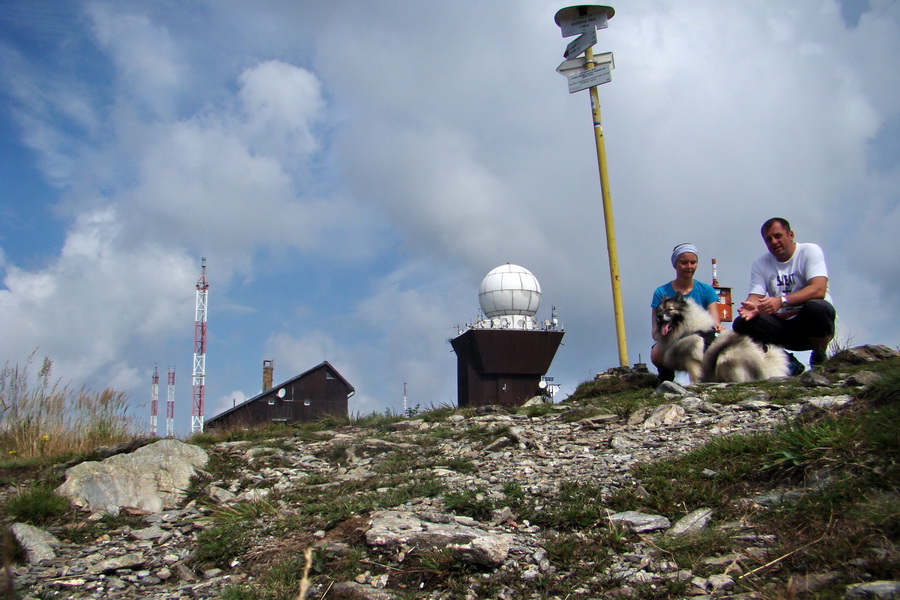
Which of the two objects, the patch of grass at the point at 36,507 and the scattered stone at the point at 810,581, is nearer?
the scattered stone at the point at 810,581

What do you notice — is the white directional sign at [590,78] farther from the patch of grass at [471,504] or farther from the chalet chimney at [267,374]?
the chalet chimney at [267,374]

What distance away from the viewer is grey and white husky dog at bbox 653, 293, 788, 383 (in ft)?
25.1

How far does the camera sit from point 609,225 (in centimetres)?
1278

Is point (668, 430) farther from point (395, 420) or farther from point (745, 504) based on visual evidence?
point (395, 420)

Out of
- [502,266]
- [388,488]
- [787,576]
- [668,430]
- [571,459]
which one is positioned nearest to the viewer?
[787,576]

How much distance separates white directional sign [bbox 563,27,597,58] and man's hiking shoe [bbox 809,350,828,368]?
26.2 ft

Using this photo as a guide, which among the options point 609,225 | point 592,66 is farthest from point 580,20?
point 609,225

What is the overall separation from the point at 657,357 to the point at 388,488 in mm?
4746

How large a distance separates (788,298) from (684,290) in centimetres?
142

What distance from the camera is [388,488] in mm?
4973

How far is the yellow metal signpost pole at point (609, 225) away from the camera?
12227 mm

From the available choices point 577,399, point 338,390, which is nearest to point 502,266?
point 338,390

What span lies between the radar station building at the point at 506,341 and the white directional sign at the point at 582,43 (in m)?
18.7

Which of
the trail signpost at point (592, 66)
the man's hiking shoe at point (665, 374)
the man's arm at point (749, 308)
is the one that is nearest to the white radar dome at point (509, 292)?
the trail signpost at point (592, 66)
